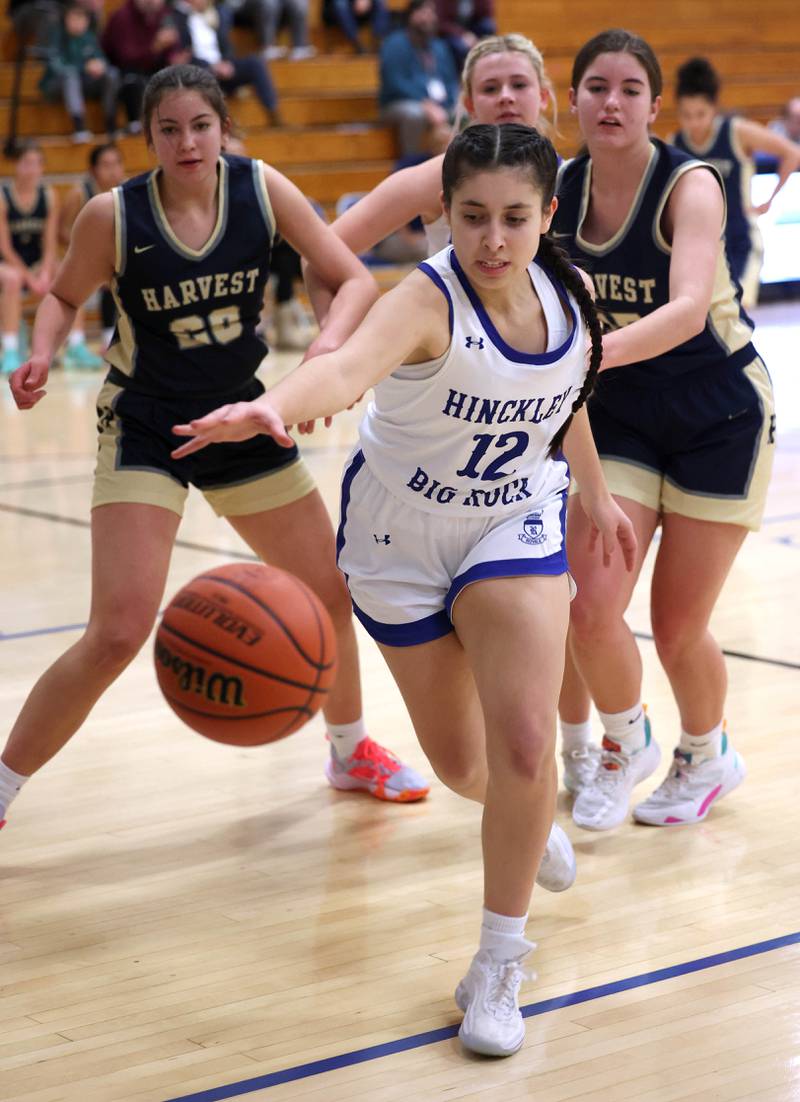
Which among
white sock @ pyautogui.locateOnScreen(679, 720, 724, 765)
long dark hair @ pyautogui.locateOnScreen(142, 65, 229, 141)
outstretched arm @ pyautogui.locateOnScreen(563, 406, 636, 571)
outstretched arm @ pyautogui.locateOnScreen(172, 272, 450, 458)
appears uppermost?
long dark hair @ pyautogui.locateOnScreen(142, 65, 229, 141)

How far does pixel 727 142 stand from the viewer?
811 centimetres

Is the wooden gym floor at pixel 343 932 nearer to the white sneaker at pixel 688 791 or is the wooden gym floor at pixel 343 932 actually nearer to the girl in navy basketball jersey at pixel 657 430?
the white sneaker at pixel 688 791

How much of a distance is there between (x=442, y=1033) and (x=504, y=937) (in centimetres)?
19

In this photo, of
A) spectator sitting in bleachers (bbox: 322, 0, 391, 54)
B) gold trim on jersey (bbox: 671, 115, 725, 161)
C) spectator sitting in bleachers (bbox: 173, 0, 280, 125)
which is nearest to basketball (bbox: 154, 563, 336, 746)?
gold trim on jersey (bbox: 671, 115, 725, 161)

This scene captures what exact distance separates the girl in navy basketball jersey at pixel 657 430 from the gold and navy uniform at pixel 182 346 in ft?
2.26

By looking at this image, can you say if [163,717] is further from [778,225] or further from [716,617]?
[778,225]

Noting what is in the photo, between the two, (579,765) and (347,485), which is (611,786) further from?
(347,485)

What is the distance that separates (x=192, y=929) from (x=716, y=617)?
2.65 m

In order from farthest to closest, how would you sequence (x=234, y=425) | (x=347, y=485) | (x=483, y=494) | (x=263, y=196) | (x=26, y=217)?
(x=26, y=217)
(x=263, y=196)
(x=347, y=485)
(x=483, y=494)
(x=234, y=425)

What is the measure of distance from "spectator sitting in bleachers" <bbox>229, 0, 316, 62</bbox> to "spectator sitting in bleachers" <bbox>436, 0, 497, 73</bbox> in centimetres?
134

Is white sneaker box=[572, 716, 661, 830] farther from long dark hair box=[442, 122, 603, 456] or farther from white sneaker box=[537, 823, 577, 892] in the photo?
long dark hair box=[442, 122, 603, 456]

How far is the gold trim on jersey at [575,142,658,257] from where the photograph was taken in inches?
131

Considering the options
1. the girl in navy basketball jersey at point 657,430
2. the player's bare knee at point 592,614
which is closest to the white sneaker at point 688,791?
the girl in navy basketball jersey at point 657,430

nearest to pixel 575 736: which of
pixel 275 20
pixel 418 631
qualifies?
pixel 418 631
